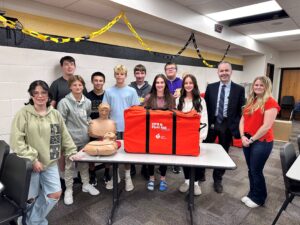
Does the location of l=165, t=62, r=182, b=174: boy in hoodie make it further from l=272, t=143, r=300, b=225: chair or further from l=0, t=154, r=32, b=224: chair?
l=0, t=154, r=32, b=224: chair

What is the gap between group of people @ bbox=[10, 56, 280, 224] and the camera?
1.71 metres

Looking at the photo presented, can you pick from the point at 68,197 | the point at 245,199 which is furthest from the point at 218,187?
the point at 68,197

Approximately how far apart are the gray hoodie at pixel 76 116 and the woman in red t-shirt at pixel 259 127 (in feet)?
5.49

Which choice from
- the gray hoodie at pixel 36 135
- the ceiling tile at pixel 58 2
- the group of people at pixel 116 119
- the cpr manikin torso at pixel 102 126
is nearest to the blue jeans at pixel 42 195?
the group of people at pixel 116 119

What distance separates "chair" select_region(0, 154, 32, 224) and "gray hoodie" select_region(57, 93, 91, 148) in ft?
2.56

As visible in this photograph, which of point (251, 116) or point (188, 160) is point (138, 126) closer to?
point (188, 160)

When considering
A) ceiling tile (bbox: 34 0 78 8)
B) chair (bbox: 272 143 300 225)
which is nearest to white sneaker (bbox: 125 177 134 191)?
chair (bbox: 272 143 300 225)

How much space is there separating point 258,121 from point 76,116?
1.84 meters

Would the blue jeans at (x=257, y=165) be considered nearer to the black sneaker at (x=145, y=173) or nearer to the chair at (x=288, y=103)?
the black sneaker at (x=145, y=173)

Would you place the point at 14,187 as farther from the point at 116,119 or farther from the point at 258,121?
the point at 258,121

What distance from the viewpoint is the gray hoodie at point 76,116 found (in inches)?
88.7

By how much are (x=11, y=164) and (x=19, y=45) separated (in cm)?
156

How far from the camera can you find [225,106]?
2.44m

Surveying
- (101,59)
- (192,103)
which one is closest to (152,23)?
(101,59)
